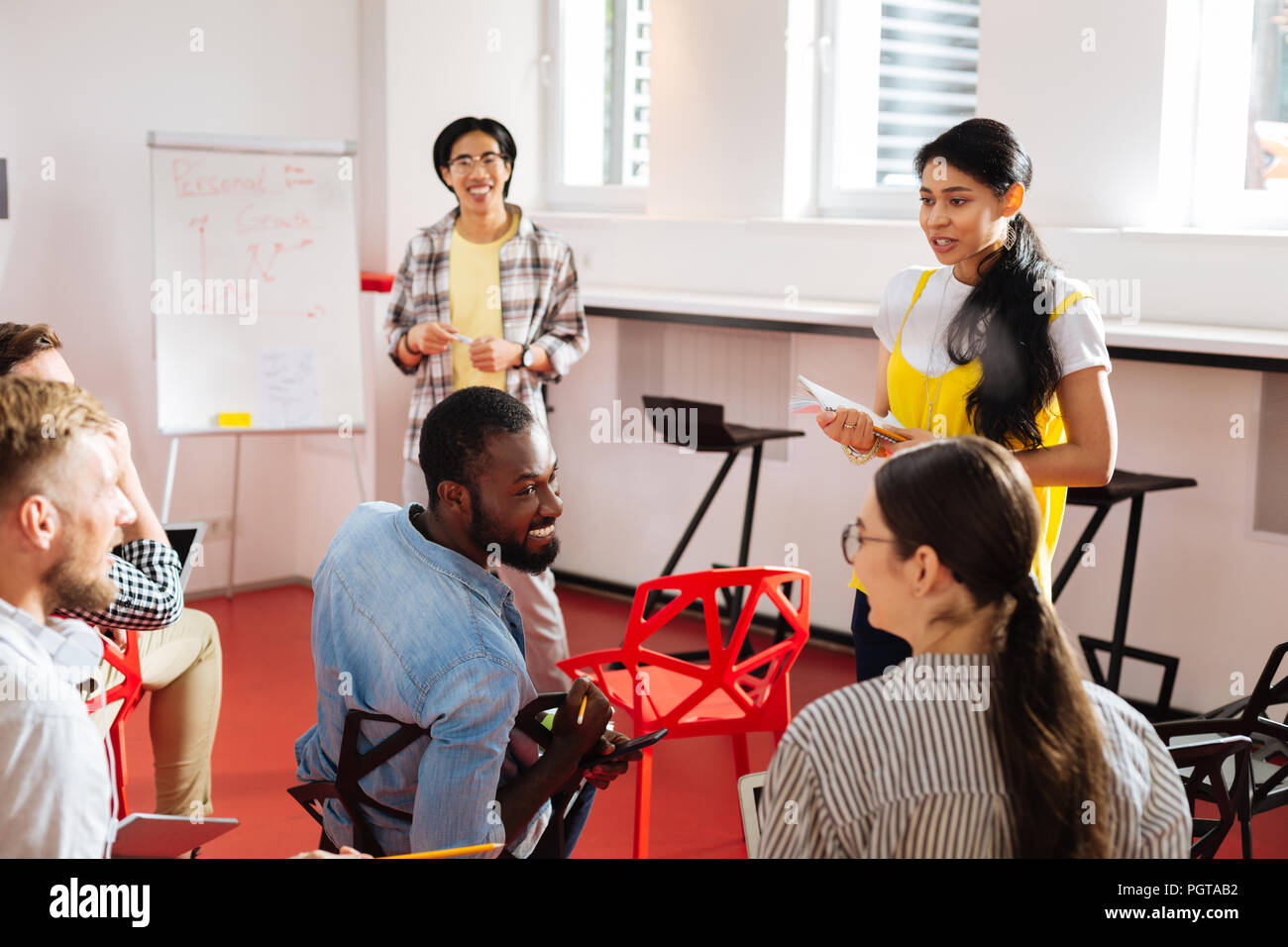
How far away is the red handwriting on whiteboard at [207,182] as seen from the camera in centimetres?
424

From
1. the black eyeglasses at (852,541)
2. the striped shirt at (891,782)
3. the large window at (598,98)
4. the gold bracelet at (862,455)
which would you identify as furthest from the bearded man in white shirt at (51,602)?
the large window at (598,98)

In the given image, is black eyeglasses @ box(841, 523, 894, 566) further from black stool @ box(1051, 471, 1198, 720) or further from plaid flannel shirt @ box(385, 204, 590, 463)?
plaid flannel shirt @ box(385, 204, 590, 463)

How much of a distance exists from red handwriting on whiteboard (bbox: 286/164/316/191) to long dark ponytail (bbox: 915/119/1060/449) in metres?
2.76

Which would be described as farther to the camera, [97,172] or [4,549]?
[97,172]

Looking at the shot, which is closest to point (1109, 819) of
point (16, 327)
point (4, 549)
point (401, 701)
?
point (401, 701)

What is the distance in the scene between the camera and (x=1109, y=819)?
119 centimetres

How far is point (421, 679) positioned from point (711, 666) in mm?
929

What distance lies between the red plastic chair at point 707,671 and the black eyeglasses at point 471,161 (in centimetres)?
160

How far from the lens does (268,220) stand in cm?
436

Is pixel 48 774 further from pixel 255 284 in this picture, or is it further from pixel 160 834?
pixel 255 284

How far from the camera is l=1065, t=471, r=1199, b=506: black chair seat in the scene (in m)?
3.22

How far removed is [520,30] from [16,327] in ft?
10.7

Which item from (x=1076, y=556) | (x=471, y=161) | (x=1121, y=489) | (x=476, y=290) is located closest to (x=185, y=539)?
(x=476, y=290)
